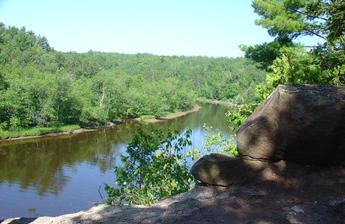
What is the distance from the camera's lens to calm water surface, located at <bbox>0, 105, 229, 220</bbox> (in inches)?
1118

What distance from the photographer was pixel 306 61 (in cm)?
→ 1554

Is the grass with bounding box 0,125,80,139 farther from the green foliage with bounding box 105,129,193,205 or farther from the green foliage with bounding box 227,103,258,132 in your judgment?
the green foliage with bounding box 105,129,193,205

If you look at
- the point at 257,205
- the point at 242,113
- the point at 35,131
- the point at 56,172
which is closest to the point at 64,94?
the point at 35,131

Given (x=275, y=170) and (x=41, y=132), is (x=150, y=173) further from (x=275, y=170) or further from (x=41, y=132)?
(x=41, y=132)

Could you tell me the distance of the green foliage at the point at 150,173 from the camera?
37.8 ft

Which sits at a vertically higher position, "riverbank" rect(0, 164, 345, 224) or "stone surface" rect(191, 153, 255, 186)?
"stone surface" rect(191, 153, 255, 186)

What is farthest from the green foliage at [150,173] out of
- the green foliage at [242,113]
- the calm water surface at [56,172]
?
the calm water surface at [56,172]

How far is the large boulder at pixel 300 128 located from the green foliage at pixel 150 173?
3374 millimetres

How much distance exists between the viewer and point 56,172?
38.5 metres

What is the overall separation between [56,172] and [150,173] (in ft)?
95.2

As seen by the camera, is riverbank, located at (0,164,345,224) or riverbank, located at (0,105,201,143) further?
riverbank, located at (0,105,201,143)

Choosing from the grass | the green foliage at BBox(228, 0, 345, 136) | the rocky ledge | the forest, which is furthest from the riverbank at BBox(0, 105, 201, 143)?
the rocky ledge

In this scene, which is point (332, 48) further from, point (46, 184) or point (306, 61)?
point (46, 184)

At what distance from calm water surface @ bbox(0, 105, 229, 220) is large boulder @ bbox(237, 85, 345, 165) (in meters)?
9.50
